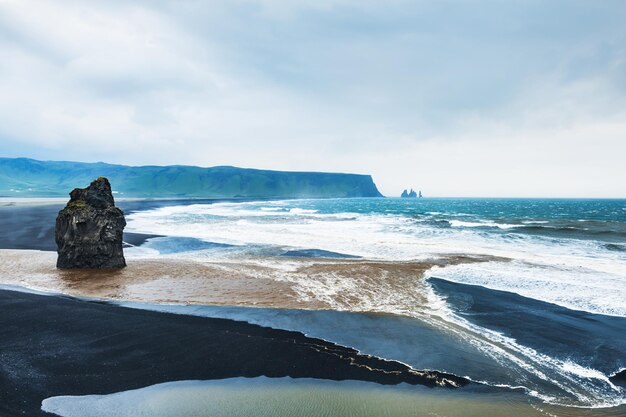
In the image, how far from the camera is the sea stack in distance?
15211 mm

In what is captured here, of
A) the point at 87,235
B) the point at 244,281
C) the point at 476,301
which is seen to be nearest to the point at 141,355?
the point at 244,281

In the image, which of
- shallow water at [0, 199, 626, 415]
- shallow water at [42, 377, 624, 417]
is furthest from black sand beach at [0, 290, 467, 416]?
shallow water at [0, 199, 626, 415]

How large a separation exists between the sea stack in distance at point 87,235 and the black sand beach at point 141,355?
5.84m

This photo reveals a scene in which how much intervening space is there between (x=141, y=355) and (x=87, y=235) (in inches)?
404

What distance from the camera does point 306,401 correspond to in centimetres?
597

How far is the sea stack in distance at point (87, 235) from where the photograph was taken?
49.9 feet

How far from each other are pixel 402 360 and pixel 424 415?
1939 mm

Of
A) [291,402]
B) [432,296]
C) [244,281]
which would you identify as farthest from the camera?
[244,281]

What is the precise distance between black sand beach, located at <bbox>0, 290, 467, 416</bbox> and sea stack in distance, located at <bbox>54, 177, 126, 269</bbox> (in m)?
5.84

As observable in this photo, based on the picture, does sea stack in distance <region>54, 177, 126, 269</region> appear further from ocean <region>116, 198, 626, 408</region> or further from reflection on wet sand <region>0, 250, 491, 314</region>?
ocean <region>116, 198, 626, 408</region>

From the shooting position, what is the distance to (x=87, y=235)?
50.3ft

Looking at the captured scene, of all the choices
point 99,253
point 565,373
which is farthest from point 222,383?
point 99,253

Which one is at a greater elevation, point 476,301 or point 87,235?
point 87,235

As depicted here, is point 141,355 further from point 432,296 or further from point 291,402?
point 432,296
